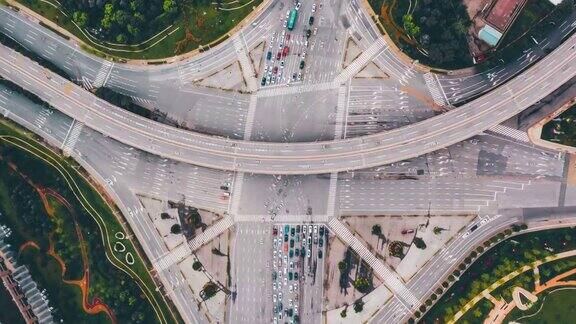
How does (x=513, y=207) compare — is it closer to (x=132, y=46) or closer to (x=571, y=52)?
(x=571, y=52)

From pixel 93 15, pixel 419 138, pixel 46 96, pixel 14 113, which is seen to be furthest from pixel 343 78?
pixel 14 113

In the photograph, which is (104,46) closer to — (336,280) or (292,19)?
(292,19)

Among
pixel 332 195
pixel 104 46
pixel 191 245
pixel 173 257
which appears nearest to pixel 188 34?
pixel 104 46

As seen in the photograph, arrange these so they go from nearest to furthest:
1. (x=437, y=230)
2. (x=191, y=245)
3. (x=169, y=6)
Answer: (x=437, y=230) < (x=191, y=245) < (x=169, y=6)

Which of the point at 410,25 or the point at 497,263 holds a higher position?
the point at 410,25

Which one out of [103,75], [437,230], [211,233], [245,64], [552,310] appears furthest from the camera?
[103,75]
